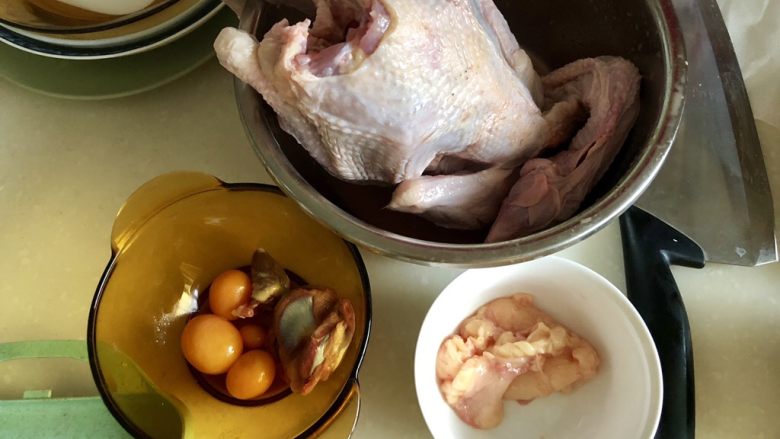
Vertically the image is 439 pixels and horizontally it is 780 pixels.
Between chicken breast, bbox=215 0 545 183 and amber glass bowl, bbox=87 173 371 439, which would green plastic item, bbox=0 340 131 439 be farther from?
chicken breast, bbox=215 0 545 183

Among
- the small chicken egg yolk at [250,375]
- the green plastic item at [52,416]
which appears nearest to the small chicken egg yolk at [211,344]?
the small chicken egg yolk at [250,375]

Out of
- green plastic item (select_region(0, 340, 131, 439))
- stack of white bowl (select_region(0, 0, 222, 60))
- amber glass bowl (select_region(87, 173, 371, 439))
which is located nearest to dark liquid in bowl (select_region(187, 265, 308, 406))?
amber glass bowl (select_region(87, 173, 371, 439))

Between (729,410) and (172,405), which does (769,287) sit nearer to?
(729,410)

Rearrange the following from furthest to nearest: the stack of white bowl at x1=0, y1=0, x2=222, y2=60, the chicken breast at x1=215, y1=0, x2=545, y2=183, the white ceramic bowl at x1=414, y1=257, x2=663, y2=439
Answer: the stack of white bowl at x1=0, y1=0, x2=222, y2=60
the white ceramic bowl at x1=414, y1=257, x2=663, y2=439
the chicken breast at x1=215, y1=0, x2=545, y2=183

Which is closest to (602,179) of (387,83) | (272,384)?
(387,83)

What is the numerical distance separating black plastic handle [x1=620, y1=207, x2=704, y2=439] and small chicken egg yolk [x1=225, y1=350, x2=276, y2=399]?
40 cm

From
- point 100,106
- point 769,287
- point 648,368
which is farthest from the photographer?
point 100,106

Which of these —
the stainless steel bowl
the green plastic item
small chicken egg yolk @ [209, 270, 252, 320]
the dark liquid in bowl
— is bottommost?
the green plastic item

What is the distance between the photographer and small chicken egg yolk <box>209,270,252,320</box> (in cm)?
72

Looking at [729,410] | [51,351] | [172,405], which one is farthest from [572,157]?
[51,351]

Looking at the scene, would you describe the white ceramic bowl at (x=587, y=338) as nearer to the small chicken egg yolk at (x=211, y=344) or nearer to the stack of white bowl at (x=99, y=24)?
the small chicken egg yolk at (x=211, y=344)

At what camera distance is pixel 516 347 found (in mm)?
690

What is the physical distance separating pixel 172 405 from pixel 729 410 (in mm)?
576

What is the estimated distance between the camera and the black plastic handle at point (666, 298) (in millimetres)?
699
